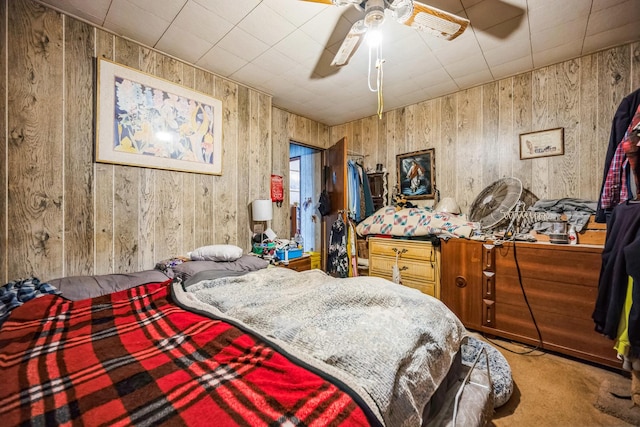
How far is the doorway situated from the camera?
437cm

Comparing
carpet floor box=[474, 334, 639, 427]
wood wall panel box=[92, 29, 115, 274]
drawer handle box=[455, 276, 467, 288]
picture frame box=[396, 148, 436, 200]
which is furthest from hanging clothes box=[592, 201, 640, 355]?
wood wall panel box=[92, 29, 115, 274]

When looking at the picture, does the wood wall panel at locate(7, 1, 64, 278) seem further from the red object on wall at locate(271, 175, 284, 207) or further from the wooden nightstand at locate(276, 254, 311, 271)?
the red object on wall at locate(271, 175, 284, 207)

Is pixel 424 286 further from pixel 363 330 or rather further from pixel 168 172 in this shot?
pixel 168 172

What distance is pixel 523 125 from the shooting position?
2.62m

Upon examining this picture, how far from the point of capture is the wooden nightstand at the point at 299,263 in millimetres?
2712

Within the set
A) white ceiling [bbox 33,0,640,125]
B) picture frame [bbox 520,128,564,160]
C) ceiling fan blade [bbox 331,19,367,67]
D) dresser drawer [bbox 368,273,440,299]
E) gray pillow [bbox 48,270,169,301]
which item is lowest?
dresser drawer [bbox 368,273,440,299]

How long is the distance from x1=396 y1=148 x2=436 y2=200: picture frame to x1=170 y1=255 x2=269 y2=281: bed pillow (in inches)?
87.5

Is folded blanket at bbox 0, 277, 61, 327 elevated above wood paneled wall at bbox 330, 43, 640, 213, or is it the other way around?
wood paneled wall at bbox 330, 43, 640, 213

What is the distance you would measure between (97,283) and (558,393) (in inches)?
119

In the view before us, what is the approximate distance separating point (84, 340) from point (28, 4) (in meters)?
2.27

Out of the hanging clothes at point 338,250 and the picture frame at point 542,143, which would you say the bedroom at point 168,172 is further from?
the hanging clothes at point 338,250

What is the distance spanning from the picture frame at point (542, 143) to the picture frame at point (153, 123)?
3170mm

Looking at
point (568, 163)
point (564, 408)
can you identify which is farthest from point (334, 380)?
point (568, 163)

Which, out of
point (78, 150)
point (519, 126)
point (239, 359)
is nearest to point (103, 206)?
point (78, 150)
